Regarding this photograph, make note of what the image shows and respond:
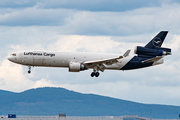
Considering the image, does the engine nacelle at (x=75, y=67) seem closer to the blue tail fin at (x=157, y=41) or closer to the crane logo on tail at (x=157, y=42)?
the blue tail fin at (x=157, y=41)

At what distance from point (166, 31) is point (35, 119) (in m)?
50.2

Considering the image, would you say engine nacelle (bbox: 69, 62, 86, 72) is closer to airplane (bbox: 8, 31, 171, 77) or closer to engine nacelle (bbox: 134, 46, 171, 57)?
airplane (bbox: 8, 31, 171, 77)

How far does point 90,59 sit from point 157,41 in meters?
20.5

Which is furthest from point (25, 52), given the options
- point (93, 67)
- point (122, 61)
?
point (122, 61)

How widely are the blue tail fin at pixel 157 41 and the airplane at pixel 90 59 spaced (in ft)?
4.65

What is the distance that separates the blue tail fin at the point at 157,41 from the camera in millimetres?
108062

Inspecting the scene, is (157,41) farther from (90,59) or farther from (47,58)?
(47,58)

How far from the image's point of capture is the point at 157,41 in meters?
109

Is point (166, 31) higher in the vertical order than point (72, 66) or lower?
higher

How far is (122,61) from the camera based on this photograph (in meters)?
103

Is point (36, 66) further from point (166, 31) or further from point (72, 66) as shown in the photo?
point (166, 31)

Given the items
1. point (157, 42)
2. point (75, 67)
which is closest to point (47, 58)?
point (75, 67)

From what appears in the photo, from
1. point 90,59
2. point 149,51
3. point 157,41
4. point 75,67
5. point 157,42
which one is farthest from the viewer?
point 157,41

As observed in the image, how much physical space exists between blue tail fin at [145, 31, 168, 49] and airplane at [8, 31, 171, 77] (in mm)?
1419
